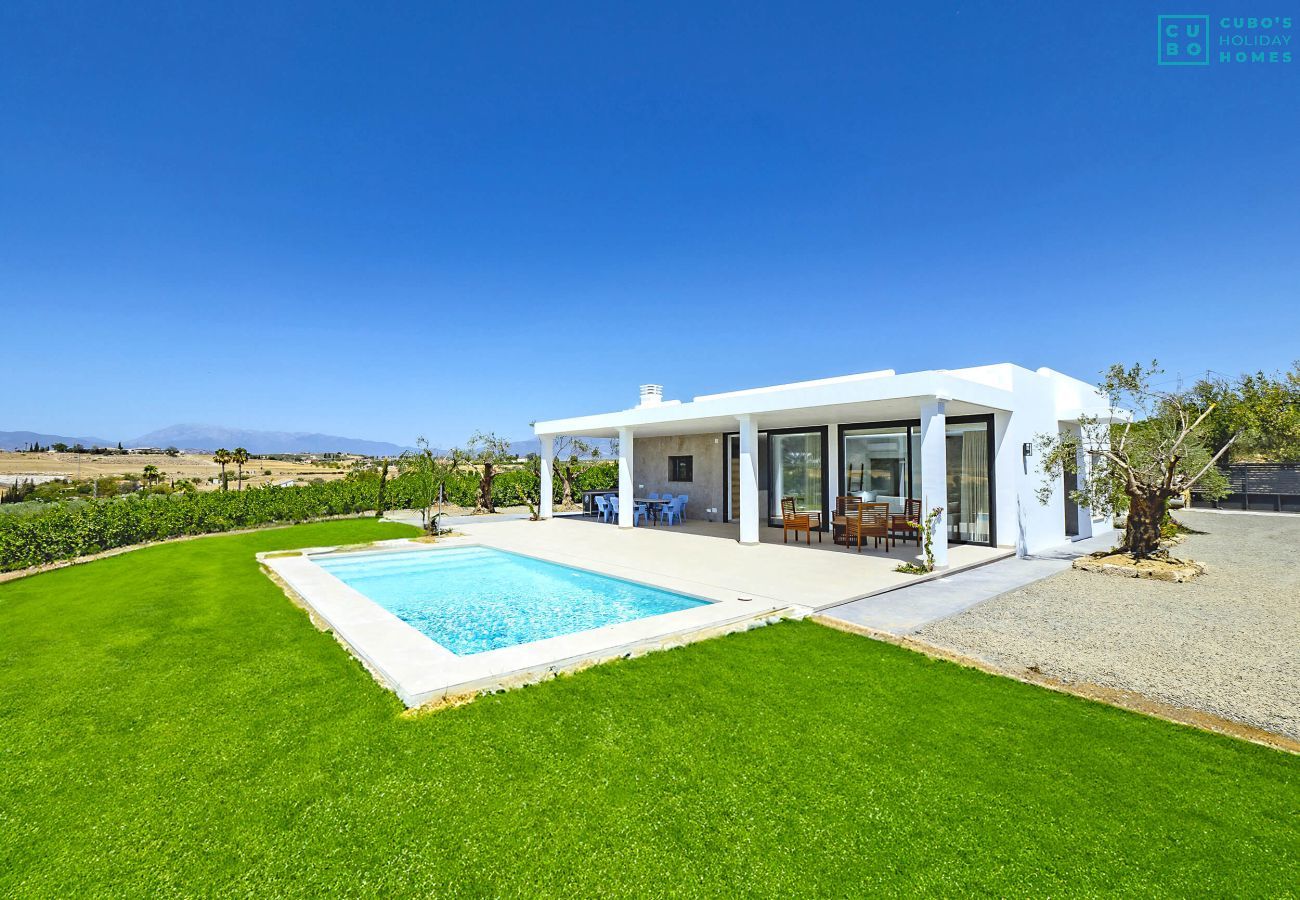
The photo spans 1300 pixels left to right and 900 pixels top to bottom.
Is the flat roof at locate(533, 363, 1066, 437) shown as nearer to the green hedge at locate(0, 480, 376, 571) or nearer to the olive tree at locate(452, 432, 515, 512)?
the olive tree at locate(452, 432, 515, 512)

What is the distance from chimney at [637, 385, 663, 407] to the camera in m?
19.4

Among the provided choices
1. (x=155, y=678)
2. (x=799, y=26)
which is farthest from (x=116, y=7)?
(x=799, y=26)

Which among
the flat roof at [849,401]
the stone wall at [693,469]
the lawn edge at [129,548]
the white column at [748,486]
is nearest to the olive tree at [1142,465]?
the flat roof at [849,401]

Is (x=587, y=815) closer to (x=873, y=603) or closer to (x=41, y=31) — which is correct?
(x=873, y=603)

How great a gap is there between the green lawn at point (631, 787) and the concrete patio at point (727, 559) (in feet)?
9.96

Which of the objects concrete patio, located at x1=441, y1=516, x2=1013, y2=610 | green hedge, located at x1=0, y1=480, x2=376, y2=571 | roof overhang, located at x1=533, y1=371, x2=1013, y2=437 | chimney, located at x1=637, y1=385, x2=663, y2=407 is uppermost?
chimney, located at x1=637, y1=385, x2=663, y2=407

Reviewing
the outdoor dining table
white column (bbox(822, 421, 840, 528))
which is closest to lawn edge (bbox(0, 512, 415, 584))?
the outdoor dining table

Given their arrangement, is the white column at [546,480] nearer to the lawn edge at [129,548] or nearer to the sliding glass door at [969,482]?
the lawn edge at [129,548]

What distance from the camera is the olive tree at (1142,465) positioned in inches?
403

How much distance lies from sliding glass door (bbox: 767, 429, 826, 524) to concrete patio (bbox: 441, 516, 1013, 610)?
1.27 meters

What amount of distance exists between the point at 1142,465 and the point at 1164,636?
7.36m

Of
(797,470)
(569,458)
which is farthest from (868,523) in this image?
(569,458)

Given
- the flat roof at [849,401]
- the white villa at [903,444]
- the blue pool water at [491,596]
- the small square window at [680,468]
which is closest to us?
the blue pool water at [491,596]

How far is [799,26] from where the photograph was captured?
Result: 1426cm
